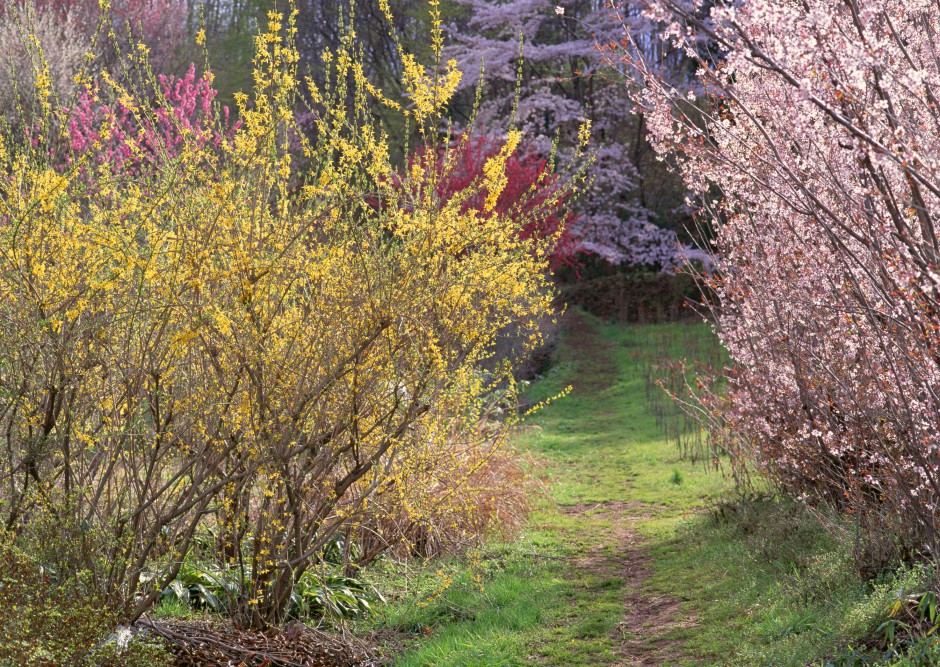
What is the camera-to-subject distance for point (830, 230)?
11.0 ft

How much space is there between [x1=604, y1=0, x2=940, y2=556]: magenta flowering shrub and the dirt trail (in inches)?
45.8

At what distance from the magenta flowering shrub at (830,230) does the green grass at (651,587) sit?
1.46 ft

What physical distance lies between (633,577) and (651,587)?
27cm

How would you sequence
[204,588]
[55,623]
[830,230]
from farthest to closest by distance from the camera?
1. [204,588]
2. [55,623]
3. [830,230]

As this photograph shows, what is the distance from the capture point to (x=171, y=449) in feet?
15.8

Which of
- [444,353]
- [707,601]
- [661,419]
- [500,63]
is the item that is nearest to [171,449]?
[444,353]

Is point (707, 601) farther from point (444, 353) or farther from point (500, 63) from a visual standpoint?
point (500, 63)

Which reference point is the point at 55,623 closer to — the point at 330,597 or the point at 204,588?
the point at 204,588

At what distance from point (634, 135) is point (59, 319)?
1997 cm

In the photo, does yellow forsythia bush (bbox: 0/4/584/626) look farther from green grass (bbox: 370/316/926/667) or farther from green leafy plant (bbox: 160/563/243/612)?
green grass (bbox: 370/316/926/667)

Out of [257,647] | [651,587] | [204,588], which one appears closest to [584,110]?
[651,587]

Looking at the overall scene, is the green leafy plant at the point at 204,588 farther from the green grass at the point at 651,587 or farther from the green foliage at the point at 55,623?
the green grass at the point at 651,587

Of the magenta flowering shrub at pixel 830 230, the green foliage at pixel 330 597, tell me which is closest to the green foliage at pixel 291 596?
the green foliage at pixel 330 597

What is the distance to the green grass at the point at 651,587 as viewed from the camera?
4910mm
